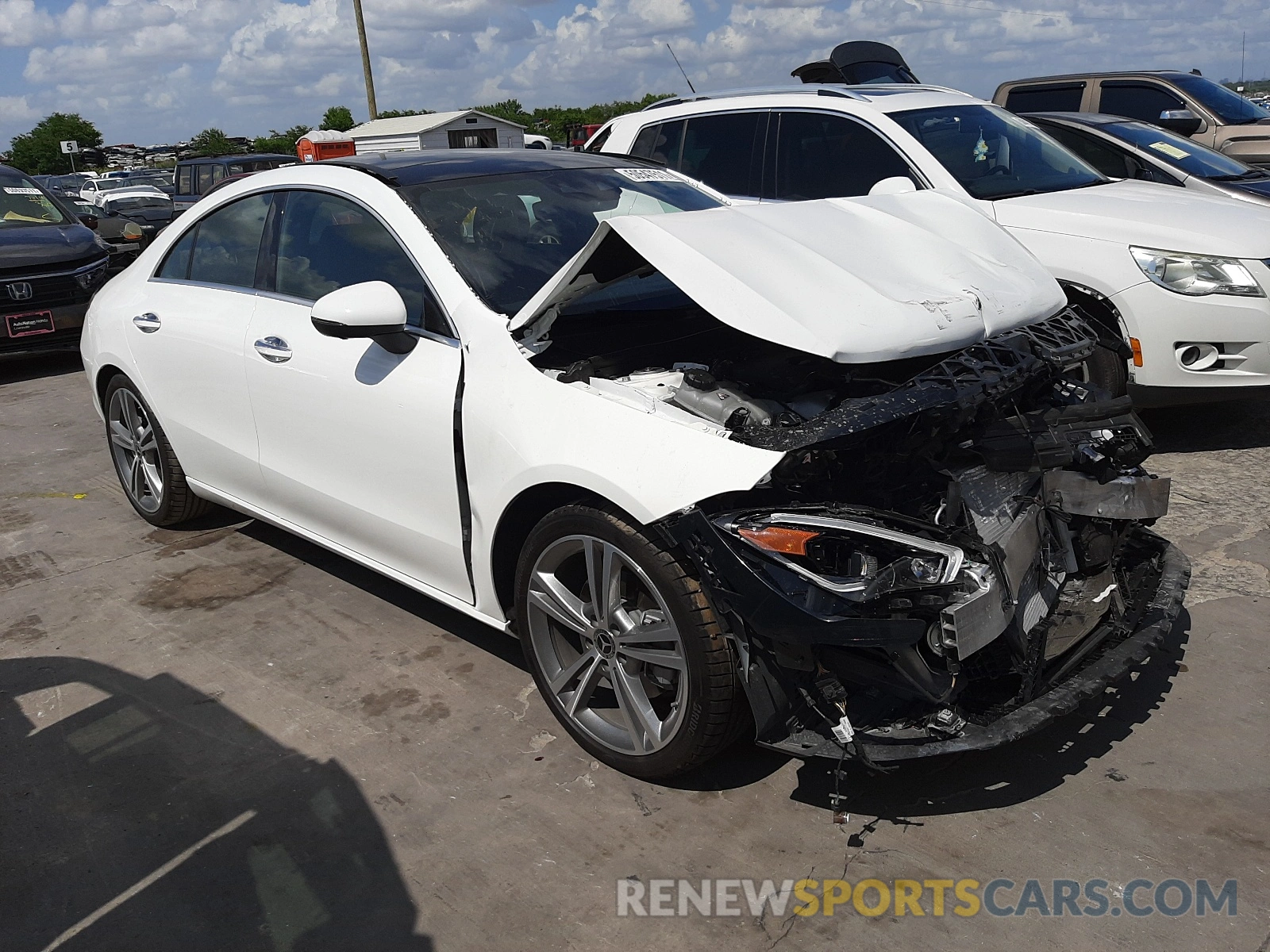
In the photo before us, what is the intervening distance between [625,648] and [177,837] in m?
1.36

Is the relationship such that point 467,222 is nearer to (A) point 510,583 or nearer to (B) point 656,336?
(B) point 656,336

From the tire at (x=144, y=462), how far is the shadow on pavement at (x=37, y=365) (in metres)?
4.34

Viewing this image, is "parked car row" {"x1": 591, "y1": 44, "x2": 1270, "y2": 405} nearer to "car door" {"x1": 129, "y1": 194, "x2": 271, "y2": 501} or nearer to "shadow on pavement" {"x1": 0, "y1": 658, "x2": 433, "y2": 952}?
"car door" {"x1": 129, "y1": 194, "x2": 271, "y2": 501}

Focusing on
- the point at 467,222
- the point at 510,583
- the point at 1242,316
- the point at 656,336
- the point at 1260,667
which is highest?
the point at 467,222

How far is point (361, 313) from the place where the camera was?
A: 334 cm

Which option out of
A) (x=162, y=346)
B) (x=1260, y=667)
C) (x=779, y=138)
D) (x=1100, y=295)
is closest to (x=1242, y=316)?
(x=1100, y=295)

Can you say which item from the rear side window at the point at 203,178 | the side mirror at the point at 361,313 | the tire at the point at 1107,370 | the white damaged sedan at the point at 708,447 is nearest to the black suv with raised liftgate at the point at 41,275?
the white damaged sedan at the point at 708,447

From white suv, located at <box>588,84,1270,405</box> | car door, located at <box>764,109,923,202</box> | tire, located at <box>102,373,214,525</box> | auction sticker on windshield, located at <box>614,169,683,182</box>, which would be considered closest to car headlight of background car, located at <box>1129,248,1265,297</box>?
white suv, located at <box>588,84,1270,405</box>

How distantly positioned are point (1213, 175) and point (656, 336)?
20.0 feet

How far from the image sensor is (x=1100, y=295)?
554 cm

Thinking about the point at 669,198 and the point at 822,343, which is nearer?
the point at 822,343

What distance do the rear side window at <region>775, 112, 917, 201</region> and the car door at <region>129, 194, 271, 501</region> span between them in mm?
3344

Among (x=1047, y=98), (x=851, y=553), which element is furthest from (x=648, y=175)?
(x=1047, y=98)

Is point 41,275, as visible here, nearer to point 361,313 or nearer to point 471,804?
point 361,313
